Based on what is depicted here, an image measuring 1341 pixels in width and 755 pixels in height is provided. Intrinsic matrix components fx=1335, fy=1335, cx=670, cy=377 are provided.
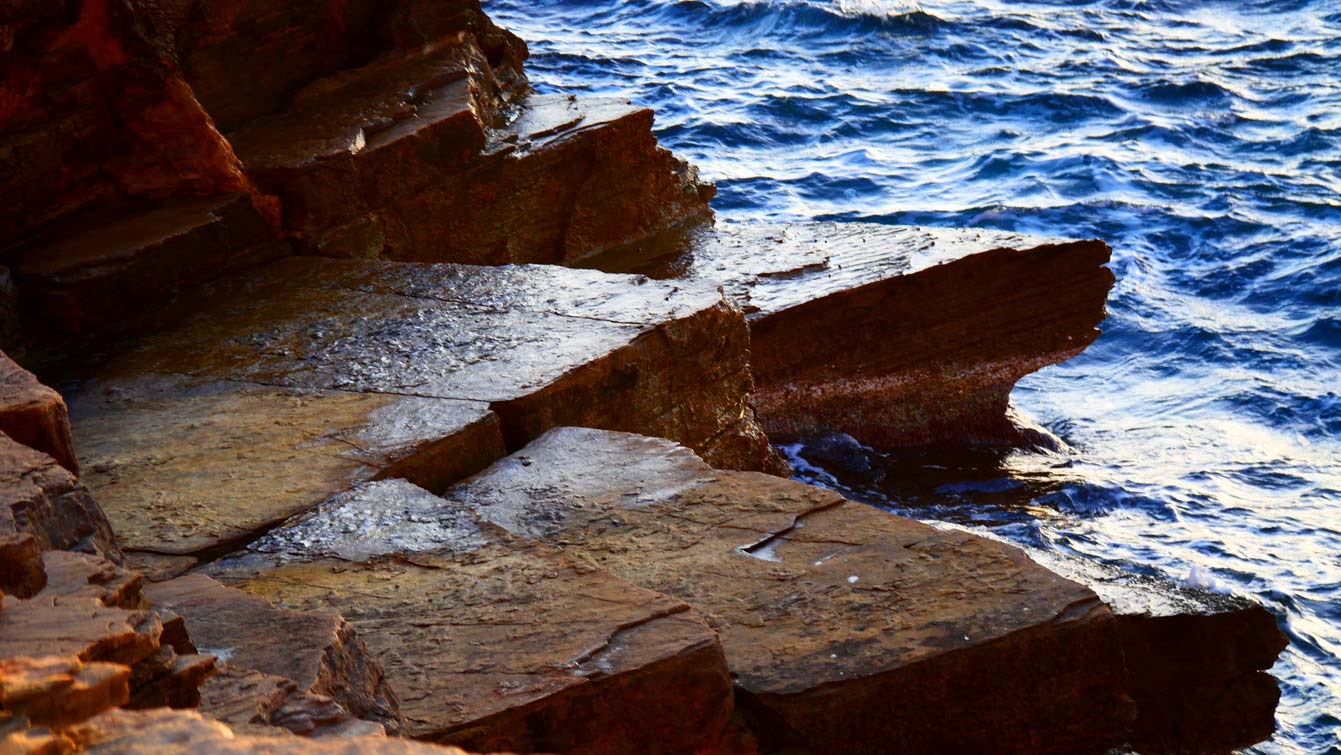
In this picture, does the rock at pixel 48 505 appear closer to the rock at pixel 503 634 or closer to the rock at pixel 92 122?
the rock at pixel 503 634

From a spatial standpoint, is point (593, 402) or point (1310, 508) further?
point (1310, 508)

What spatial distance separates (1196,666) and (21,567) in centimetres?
312

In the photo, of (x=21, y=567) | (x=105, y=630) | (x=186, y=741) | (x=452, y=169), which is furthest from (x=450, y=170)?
(x=186, y=741)

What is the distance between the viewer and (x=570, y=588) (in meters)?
3.11

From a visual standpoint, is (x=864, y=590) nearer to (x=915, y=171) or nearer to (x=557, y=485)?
(x=557, y=485)

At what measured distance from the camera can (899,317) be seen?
21.3ft

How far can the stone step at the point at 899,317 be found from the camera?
636 cm

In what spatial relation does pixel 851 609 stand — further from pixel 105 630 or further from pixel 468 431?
pixel 105 630

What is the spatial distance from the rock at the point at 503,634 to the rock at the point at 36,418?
1.87ft

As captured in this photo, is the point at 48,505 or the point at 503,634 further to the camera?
the point at 503,634

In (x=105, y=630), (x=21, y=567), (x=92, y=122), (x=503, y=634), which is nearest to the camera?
(x=105, y=630)

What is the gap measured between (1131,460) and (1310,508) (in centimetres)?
89

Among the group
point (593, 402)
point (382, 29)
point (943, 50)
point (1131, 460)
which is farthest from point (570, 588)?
point (943, 50)

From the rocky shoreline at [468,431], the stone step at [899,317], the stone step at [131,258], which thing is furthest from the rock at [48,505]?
the stone step at [899,317]
